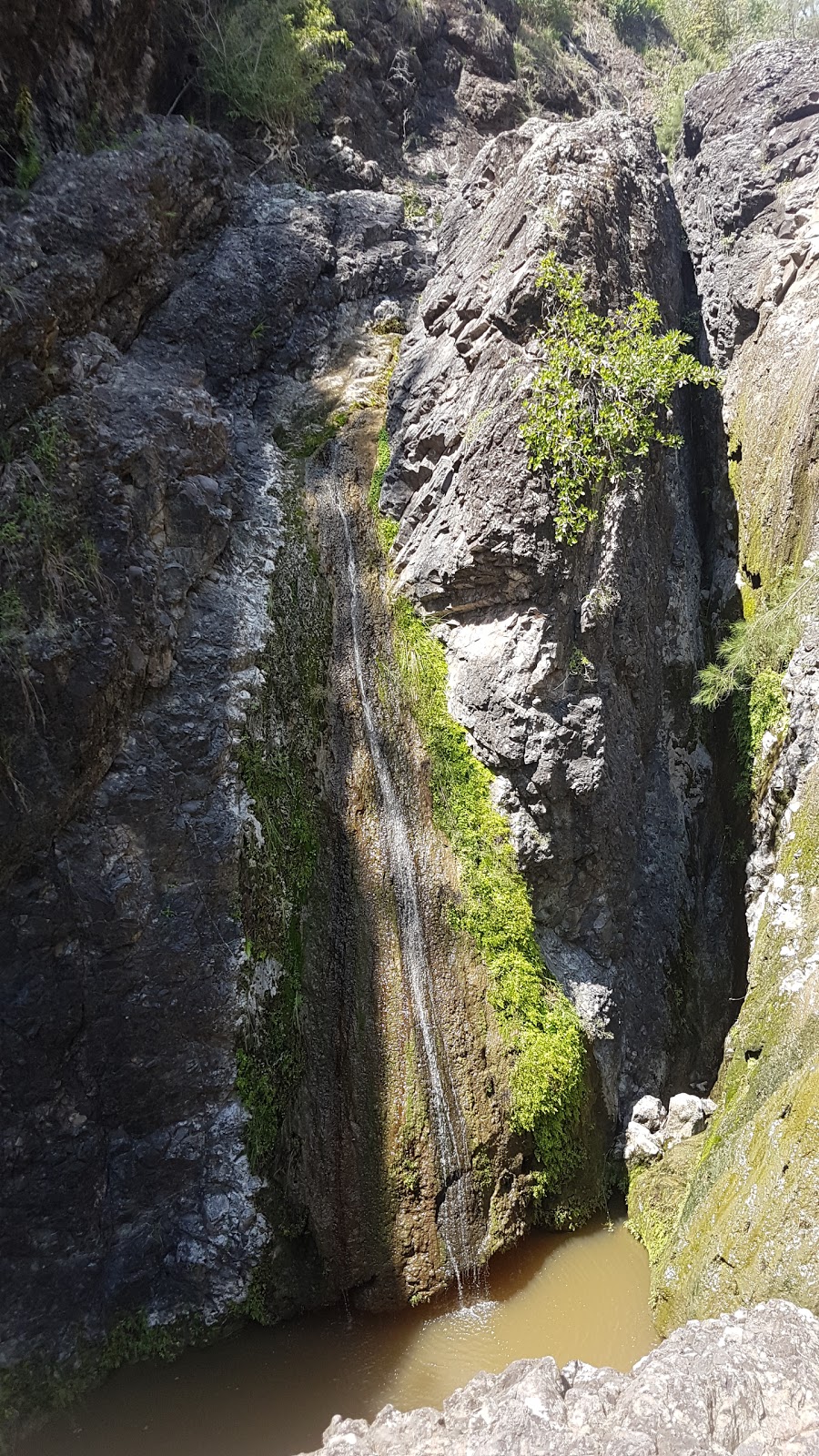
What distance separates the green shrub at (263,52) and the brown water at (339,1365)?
57.3 feet

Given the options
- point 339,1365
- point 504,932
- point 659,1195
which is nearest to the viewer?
point 339,1365

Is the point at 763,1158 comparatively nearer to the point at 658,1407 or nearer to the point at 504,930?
the point at 658,1407

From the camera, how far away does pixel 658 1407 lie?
4.53m

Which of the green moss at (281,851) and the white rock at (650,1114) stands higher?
the green moss at (281,851)

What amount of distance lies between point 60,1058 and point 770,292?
13872 mm

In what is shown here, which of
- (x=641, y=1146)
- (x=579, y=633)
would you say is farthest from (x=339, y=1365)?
(x=579, y=633)

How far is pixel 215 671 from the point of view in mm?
9102

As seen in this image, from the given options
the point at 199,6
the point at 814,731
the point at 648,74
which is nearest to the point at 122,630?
the point at 814,731

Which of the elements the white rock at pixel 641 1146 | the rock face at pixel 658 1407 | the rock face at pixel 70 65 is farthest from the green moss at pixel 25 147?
the white rock at pixel 641 1146

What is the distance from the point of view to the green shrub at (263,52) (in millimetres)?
13523

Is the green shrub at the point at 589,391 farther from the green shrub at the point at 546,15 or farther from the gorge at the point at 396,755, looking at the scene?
the green shrub at the point at 546,15

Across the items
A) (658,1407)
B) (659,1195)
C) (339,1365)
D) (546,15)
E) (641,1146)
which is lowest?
(339,1365)

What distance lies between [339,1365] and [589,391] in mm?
10905

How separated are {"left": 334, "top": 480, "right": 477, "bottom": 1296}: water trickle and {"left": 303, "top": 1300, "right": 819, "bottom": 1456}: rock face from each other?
2.46 meters
